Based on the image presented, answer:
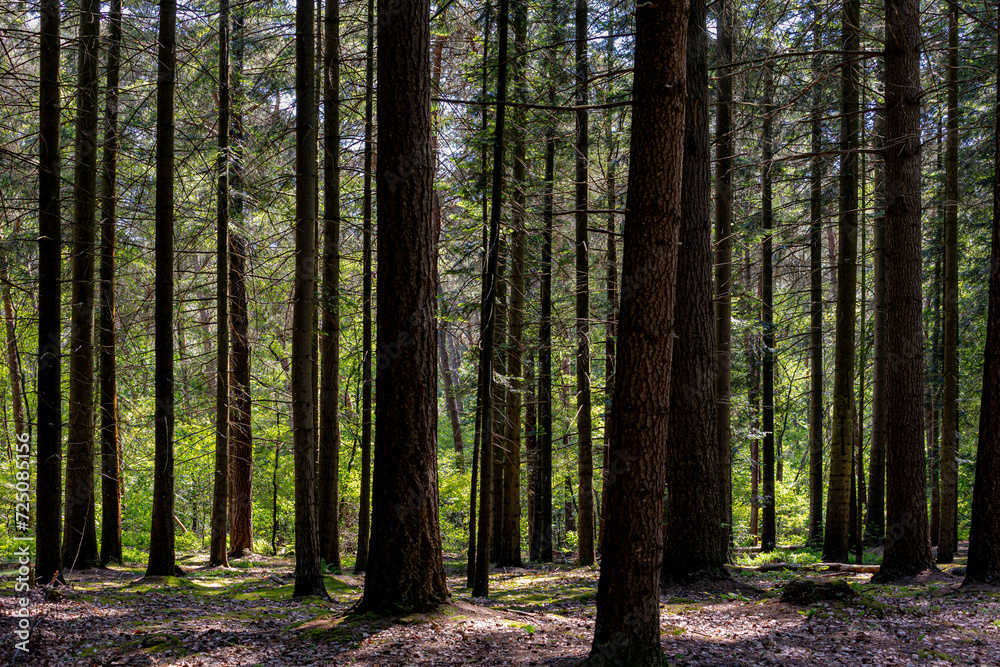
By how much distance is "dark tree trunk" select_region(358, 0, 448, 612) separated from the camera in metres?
6.53

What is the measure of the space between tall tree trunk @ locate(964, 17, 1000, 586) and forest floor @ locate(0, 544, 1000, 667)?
1.72 feet

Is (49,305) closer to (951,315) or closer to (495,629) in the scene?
(495,629)

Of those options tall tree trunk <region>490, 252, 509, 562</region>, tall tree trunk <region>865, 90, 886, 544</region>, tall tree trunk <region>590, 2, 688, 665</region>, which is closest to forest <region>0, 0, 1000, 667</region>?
tall tree trunk <region>590, 2, 688, 665</region>

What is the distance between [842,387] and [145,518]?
21.6 metres

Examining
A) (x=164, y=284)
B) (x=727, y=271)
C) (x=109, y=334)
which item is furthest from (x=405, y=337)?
(x=727, y=271)

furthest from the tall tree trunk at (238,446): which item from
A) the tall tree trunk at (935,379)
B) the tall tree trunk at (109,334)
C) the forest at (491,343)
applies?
the tall tree trunk at (935,379)

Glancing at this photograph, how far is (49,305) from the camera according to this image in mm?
7766

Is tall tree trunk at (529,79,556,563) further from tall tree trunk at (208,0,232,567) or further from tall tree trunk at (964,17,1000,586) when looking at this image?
tall tree trunk at (964,17,1000,586)

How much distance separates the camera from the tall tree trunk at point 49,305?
7645 millimetres

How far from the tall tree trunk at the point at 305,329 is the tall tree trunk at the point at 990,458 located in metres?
8.76

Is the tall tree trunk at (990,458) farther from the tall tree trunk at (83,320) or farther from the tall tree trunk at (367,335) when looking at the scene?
the tall tree trunk at (83,320)

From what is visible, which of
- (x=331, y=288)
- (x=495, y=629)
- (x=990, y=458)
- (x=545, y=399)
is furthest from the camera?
(x=545, y=399)

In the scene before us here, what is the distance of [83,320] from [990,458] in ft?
44.3

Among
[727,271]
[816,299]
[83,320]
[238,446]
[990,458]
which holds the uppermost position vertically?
[727,271]
